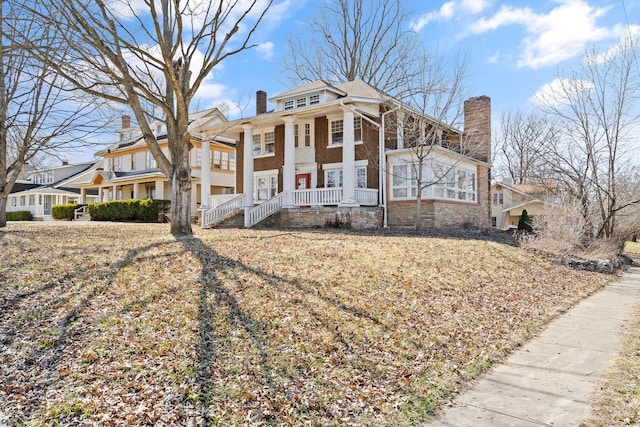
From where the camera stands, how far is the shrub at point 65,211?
31342mm

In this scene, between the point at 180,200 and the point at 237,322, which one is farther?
the point at 180,200

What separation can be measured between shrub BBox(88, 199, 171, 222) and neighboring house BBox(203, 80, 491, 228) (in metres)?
6.07

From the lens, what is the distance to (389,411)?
372 cm

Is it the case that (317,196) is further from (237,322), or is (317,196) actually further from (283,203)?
(237,322)

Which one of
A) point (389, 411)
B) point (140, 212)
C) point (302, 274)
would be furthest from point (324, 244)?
point (140, 212)

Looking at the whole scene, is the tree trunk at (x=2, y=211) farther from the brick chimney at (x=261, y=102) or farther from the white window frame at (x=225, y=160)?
the white window frame at (x=225, y=160)

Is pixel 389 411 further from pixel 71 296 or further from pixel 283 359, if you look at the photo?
pixel 71 296

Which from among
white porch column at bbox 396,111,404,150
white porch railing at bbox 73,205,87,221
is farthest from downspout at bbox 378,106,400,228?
white porch railing at bbox 73,205,87,221

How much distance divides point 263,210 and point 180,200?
20.5 ft

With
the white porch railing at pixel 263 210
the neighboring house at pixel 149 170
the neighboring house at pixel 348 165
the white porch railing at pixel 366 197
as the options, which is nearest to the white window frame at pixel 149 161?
the neighboring house at pixel 149 170

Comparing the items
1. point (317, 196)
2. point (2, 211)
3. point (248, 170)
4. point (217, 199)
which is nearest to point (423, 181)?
point (317, 196)

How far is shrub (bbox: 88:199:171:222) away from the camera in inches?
922

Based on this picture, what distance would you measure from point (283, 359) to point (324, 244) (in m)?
6.33

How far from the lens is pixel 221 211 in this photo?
1845cm
